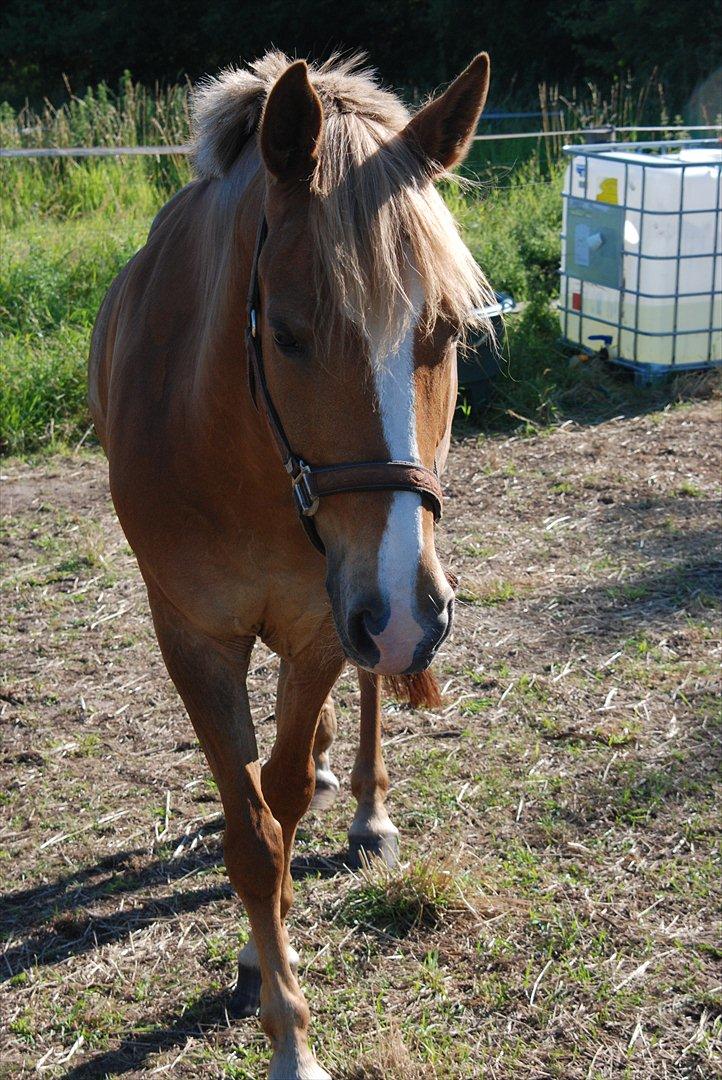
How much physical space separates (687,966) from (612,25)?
1556 cm

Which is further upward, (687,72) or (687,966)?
(687,72)

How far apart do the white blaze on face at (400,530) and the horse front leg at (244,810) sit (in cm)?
69

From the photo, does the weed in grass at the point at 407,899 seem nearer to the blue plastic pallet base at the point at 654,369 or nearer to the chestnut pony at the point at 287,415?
the chestnut pony at the point at 287,415

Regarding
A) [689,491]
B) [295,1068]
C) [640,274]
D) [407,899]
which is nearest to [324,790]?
[407,899]

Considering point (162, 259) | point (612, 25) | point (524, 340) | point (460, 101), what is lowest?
point (524, 340)

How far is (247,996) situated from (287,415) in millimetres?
1373

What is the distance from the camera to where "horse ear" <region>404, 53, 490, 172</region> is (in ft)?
5.85

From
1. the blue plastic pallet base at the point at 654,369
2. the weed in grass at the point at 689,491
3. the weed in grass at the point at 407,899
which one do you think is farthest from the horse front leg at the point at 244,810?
the blue plastic pallet base at the point at 654,369

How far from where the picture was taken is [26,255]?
7.05 m

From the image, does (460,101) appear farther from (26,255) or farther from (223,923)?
(26,255)

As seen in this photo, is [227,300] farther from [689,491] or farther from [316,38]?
[316,38]

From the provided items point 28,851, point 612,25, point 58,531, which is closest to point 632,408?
point 58,531

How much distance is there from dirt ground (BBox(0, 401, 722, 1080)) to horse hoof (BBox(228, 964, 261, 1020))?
0.09ft

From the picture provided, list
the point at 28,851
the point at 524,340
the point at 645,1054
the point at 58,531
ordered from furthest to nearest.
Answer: the point at 524,340, the point at 58,531, the point at 28,851, the point at 645,1054
